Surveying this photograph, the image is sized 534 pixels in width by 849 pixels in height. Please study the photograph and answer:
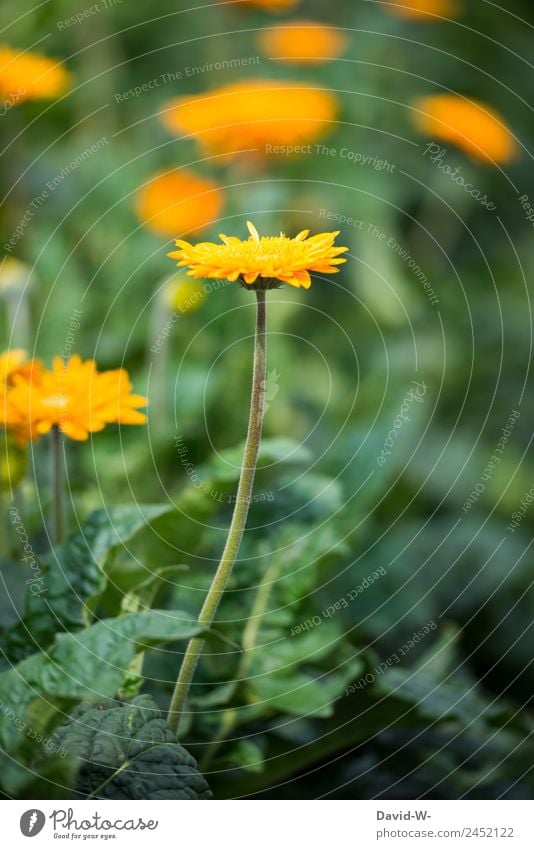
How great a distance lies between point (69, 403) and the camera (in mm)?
480

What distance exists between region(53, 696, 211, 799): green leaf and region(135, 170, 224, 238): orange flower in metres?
0.56

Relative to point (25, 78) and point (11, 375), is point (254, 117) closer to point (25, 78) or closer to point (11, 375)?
point (25, 78)

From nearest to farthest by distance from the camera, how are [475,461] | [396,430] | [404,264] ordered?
[396,430]
[475,461]
[404,264]

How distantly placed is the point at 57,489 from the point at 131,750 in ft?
0.49

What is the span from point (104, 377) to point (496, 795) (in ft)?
1.15

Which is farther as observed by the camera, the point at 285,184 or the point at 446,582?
the point at 285,184

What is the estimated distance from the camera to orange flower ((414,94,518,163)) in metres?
0.98

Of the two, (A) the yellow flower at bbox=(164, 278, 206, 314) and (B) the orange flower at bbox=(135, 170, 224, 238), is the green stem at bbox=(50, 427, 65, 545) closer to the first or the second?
(A) the yellow flower at bbox=(164, 278, 206, 314)

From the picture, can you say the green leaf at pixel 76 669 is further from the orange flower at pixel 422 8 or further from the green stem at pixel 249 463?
the orange flower at pixel 422 8

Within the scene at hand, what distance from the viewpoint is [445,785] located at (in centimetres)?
58
